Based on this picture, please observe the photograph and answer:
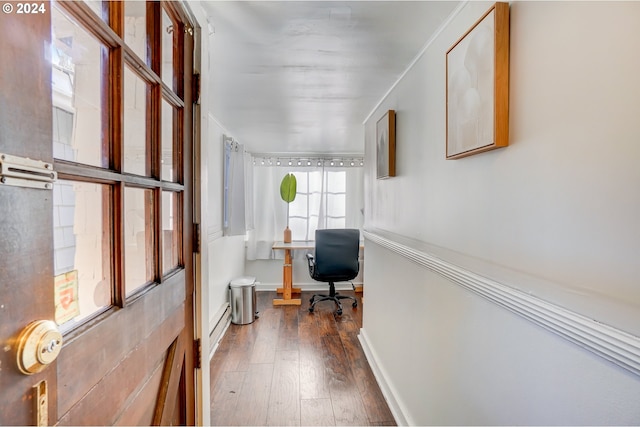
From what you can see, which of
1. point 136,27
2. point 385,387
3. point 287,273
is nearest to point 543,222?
point 136,27

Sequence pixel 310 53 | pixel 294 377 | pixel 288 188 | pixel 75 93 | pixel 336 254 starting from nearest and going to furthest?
pixel 75 93 < pixel 310 53 < pixel 294 377 < pixel 336 254 < pixel 288 188

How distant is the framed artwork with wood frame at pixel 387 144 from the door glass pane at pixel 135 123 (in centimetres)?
145

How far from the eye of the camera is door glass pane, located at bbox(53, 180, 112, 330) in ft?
1.82

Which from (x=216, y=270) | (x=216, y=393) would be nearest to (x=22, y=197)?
(x=216, y=393)

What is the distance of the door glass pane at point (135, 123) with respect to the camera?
733 mm

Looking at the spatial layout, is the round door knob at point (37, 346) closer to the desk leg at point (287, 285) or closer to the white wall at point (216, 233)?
the white wall at point (216, 233)

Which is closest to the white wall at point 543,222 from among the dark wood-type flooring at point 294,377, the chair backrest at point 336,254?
the dark wood-type flooring at point 294,377

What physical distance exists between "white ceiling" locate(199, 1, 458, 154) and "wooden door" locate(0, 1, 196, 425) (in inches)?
12.2

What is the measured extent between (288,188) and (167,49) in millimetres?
3376

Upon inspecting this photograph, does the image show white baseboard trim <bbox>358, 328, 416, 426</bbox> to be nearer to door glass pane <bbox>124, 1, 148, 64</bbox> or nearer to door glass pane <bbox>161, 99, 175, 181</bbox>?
door glass pane <bbox>161, 99, 175, 181</bbox>

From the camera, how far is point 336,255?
3.70 meters

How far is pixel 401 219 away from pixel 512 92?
1.04m

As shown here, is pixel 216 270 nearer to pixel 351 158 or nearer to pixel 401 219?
pixel 401 219

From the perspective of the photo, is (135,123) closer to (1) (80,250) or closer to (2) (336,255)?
(1) (80,250)
